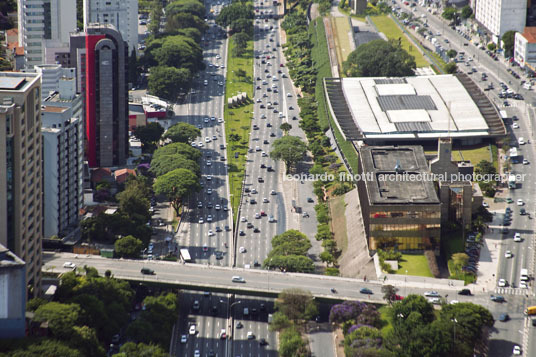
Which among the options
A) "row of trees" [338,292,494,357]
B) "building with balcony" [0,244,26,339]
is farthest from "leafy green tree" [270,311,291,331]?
"building with balcony" [0,244,26,339]

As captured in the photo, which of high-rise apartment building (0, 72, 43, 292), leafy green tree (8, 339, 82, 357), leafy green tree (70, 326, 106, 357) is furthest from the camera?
high-rise apartment building (0, 72, 43, 292)

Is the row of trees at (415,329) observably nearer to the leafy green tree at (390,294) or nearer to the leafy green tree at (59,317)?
the leafy green tree at (390,294)

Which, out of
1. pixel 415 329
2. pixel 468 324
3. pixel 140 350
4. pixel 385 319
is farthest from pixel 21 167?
pixel 468 324

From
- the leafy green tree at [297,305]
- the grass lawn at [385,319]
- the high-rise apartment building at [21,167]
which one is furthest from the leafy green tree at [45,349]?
the grass lawn at [385,319]

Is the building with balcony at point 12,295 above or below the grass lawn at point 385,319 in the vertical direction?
above

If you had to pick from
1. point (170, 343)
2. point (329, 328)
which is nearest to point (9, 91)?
point (170, 343)

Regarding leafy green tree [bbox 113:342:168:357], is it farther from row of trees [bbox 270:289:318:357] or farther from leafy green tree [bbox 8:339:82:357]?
row of trees [bbox 270:289:318:357]

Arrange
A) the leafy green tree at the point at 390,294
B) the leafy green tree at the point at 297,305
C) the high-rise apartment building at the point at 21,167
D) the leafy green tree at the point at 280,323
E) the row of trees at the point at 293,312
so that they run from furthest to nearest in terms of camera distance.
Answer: the leafy green tree at the point at 390,294
the leafy green tree at the point at 297,305
the leafy green tree at the point at 280,323
the row of trees at the point at 293,312
the high-rise apartment building at the point at 21,167
